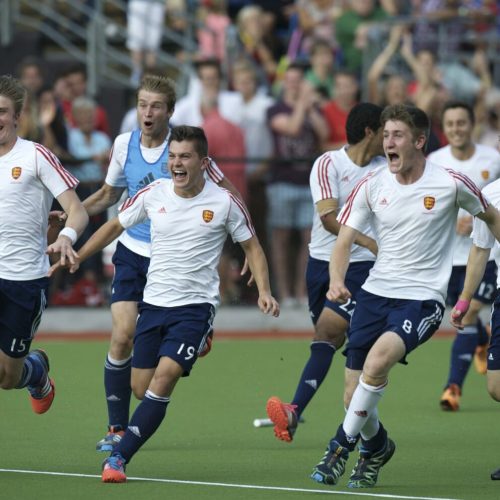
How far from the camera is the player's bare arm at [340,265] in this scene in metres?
8.10

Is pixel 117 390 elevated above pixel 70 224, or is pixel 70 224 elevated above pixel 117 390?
pixel 70 224

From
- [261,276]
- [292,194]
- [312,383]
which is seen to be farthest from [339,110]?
[261,276]

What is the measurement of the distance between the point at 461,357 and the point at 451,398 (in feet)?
1.17

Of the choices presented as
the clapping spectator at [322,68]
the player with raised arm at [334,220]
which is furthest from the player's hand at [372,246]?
the clapping spectator at [322,68]

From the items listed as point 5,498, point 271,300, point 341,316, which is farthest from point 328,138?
point 5,498

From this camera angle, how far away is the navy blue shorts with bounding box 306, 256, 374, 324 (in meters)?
10.0

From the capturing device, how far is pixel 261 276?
867 centimetres

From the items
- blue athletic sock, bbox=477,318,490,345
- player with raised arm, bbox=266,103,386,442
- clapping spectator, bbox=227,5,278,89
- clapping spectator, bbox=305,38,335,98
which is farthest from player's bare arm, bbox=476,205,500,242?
clapping spectator, bbox=227,5,278,89

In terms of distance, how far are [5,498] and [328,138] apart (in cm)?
928

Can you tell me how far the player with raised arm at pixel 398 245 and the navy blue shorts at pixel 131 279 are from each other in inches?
65.6

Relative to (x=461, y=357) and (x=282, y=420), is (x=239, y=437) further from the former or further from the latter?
(x=461, y=357)

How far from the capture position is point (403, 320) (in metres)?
8.24

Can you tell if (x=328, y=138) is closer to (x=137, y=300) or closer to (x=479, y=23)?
(x=479, y=23)

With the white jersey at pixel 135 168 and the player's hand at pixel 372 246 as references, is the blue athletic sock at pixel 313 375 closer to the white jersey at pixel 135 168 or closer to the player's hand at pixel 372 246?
the player's hand at pixel 372 246
